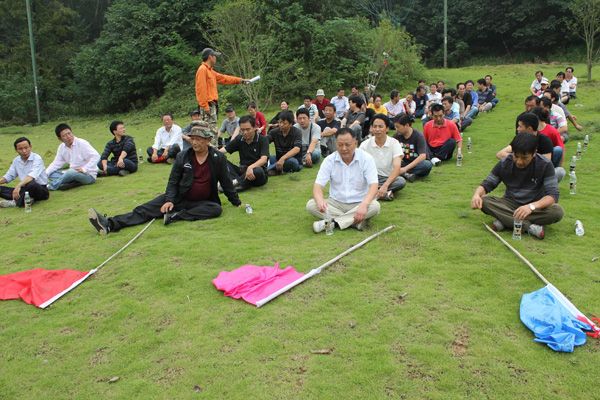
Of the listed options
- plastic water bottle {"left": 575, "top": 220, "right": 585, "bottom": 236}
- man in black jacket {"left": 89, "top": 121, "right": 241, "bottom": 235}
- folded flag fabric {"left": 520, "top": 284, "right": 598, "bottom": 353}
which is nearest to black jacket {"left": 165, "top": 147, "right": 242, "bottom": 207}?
man in black jacket {"left": 89, "top": 121, "right": 241, "bottom": 235}

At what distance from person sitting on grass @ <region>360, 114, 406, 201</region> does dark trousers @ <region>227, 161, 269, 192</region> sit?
205cm

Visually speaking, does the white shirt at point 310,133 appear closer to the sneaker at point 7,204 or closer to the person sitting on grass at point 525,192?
the person sitting on grass at point 525,192

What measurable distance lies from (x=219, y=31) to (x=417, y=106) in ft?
30.7

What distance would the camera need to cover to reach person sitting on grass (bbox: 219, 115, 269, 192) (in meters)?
8.88

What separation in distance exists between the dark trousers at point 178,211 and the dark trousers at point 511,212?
374 centimetres

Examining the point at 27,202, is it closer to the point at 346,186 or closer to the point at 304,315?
the point at 346,186

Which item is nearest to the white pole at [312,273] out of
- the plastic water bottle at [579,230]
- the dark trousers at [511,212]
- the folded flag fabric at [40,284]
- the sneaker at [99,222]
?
the dark trousers at [511,212]

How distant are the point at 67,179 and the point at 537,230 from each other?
8624mm

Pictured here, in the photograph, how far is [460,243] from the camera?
5758mm

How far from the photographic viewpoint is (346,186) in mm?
6543

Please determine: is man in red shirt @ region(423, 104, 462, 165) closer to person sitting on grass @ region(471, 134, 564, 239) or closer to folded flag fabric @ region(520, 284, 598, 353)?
person sitting on grass @ region(471, 134, 564, 239)

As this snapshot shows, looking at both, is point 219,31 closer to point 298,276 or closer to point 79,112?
point 79,112

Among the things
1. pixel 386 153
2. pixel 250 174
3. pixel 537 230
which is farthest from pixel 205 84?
pixel 537 230

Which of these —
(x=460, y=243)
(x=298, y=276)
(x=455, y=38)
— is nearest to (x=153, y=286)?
(x=298, y=276)
